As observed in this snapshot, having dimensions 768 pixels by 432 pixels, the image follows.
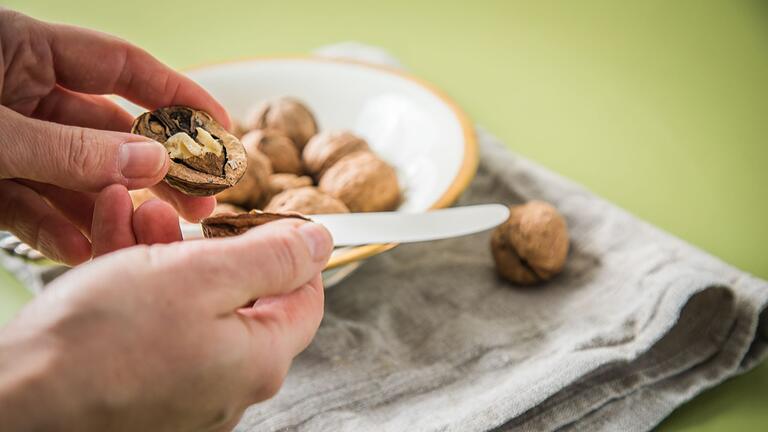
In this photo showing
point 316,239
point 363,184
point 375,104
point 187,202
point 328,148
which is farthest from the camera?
point 375,104

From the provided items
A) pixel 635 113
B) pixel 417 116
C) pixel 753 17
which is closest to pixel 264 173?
pixel 417 116

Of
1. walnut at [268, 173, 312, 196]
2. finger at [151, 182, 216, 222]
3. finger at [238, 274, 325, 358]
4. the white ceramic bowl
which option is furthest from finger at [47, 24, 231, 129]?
finger at [238, 274, 325, 358]

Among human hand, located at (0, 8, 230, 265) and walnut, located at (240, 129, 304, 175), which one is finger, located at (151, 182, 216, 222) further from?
walnut, located at (240, 129, 304, 175)

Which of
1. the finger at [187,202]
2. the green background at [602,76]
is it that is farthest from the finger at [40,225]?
the green background at [602,76]

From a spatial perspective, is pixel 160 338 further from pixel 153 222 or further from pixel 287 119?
pixel 287 119

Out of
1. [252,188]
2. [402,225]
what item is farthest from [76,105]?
[402,225]

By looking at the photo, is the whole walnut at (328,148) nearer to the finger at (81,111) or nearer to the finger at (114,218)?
the finger at (81,111)

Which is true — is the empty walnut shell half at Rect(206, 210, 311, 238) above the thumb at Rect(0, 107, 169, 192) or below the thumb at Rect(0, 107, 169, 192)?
below
